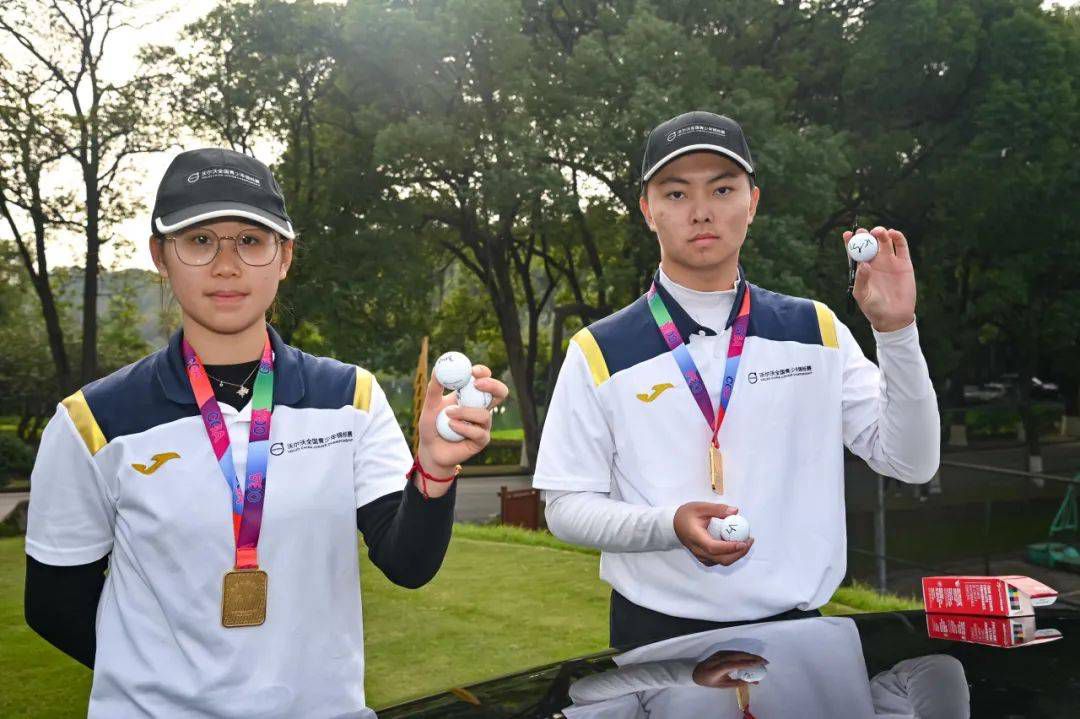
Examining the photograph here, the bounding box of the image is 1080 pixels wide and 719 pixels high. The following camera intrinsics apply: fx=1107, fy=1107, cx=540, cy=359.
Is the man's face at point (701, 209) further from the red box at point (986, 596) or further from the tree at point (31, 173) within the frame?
the tree at point (31, 173)

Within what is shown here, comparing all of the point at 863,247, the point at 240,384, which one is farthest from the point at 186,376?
the point at 863,247

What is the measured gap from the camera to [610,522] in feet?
9.19

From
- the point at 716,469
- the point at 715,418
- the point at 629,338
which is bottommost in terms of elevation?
the point at 716,469

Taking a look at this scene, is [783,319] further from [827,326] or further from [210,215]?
[210,215]

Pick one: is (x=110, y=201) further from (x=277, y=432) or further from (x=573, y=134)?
(x=277, y=432)

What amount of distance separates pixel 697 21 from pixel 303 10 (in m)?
7.93

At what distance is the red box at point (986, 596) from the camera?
8.39ft

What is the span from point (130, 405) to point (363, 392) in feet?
1.64

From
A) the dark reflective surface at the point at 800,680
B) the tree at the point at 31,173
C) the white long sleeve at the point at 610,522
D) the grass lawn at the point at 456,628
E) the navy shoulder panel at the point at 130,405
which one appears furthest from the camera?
the tree at the point at 31,173

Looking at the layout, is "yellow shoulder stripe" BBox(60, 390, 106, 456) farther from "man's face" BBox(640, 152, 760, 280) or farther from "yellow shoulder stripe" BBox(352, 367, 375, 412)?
"man's face" BBox(640, 152, 760, 280)

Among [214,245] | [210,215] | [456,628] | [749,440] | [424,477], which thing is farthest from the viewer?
[456,628]

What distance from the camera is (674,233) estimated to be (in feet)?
10.1

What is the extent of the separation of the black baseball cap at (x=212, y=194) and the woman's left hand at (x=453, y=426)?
1.85ft

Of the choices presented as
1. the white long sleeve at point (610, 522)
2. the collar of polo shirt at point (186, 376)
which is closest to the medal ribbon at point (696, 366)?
the white long sleeve at point (610, 522)
